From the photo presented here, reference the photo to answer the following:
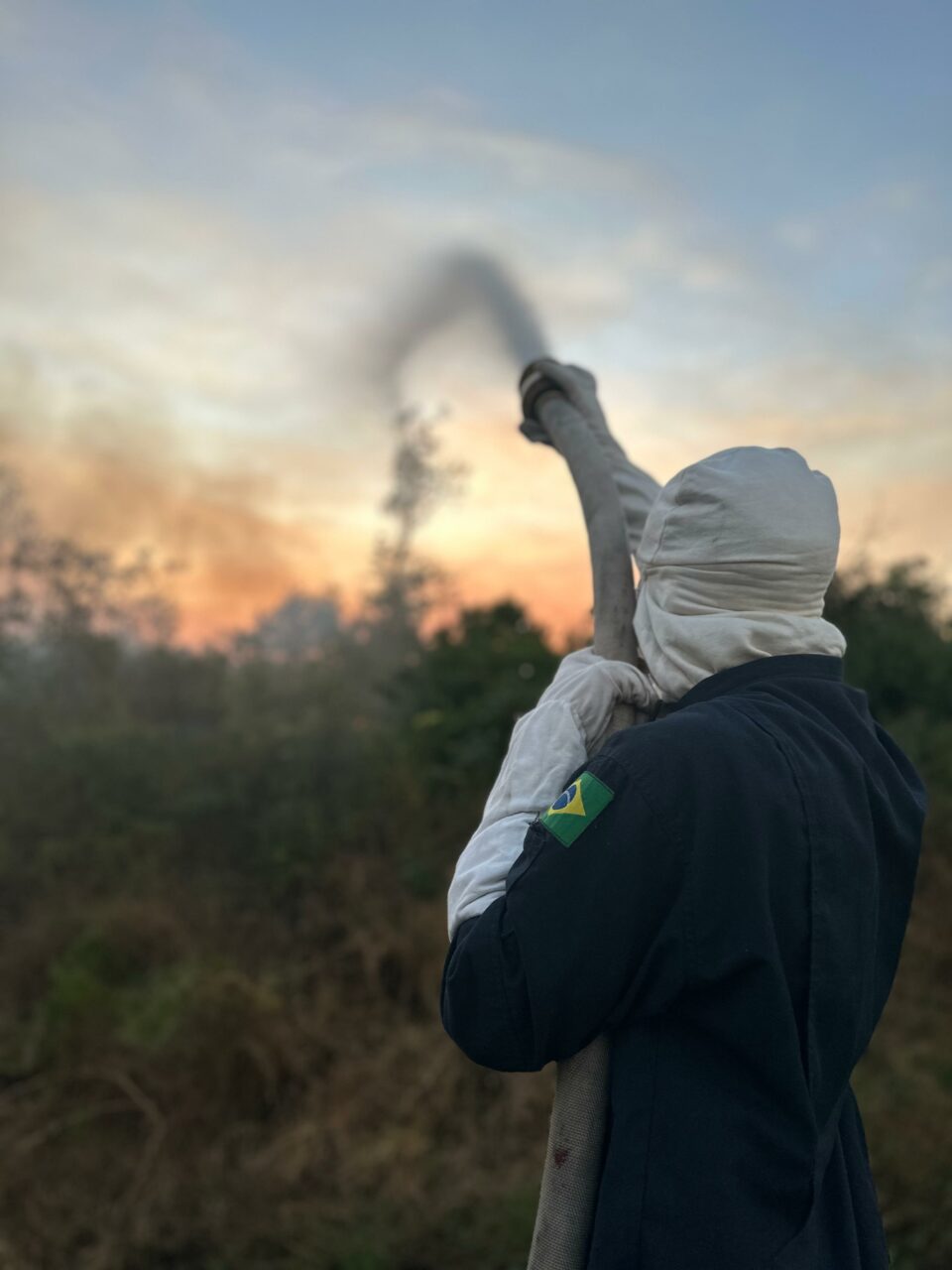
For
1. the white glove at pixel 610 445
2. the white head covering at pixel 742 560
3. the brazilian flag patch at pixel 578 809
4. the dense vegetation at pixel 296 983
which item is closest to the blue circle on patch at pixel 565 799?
the brazilian flag patch at pixel 578 809

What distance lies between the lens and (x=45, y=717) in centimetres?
993

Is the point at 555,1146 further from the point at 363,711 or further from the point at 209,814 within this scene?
the point at 363,711

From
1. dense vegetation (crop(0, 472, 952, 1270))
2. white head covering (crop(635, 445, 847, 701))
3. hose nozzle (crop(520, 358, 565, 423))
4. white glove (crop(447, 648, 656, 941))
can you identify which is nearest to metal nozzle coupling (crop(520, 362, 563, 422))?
hose nozzle (crop(520, 358, 565, 423))

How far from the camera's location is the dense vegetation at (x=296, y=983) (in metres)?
4.45

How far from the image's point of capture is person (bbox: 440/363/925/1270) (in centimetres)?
129

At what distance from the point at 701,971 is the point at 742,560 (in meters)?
0.54

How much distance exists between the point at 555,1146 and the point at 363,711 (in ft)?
27.8

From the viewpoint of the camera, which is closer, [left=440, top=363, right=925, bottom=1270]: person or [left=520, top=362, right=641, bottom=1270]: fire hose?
[left=440, top=363, right=925, bottom=1270]: person

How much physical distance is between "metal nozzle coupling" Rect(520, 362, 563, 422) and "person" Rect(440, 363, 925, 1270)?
0.70 m

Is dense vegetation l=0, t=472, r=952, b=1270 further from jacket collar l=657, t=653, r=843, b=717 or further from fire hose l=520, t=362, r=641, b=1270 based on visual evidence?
jacket collar l=657, t=653, r=843, b=717

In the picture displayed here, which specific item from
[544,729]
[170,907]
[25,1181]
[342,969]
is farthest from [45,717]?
[544,729]

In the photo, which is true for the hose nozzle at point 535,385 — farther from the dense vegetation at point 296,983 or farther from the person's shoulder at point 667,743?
the dense vegetation at point 296,983

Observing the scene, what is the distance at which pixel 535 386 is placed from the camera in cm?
216

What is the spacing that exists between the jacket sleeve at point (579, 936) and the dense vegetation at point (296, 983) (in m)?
3.35
